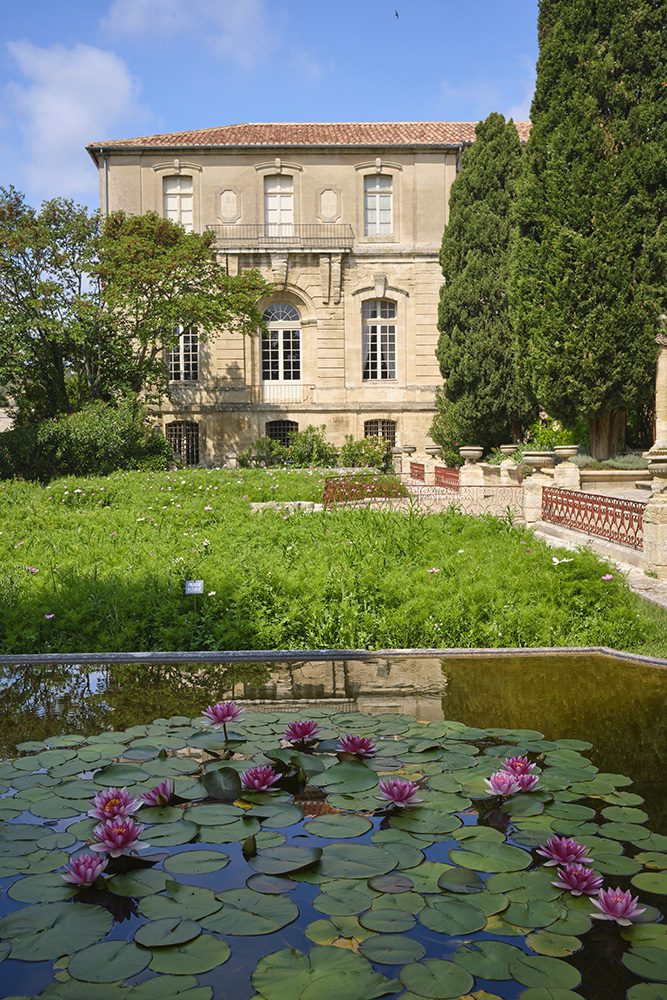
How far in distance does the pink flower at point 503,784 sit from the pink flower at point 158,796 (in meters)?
1.30

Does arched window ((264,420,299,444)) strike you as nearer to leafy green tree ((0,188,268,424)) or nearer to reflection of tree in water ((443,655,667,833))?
leafy green tree ((0,188,268,424))

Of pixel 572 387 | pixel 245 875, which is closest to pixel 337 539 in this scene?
pixel 245 875

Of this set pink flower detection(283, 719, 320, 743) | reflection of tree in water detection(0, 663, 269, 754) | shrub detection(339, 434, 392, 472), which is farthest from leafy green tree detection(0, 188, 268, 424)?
pink flower detection(283, 719, 320, 743)

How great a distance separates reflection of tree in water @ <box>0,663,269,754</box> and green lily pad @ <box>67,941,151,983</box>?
6.40ft

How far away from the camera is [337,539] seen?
31.5 feet

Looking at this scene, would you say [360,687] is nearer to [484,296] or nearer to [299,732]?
Answer: [299,732]

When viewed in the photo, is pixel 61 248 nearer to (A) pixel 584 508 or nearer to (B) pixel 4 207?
(B) pixel 4 207

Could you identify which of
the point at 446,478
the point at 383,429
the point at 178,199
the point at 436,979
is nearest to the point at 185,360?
the point at 178,199

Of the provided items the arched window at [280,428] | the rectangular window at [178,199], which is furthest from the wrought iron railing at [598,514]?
the rectangular window at [178,199]

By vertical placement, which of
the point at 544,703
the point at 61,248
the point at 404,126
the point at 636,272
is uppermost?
the point at 404,126

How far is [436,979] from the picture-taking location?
7.64ft

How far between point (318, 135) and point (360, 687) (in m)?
29.6

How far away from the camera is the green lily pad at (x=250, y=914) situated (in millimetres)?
2582

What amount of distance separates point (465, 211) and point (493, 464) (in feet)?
27.5
